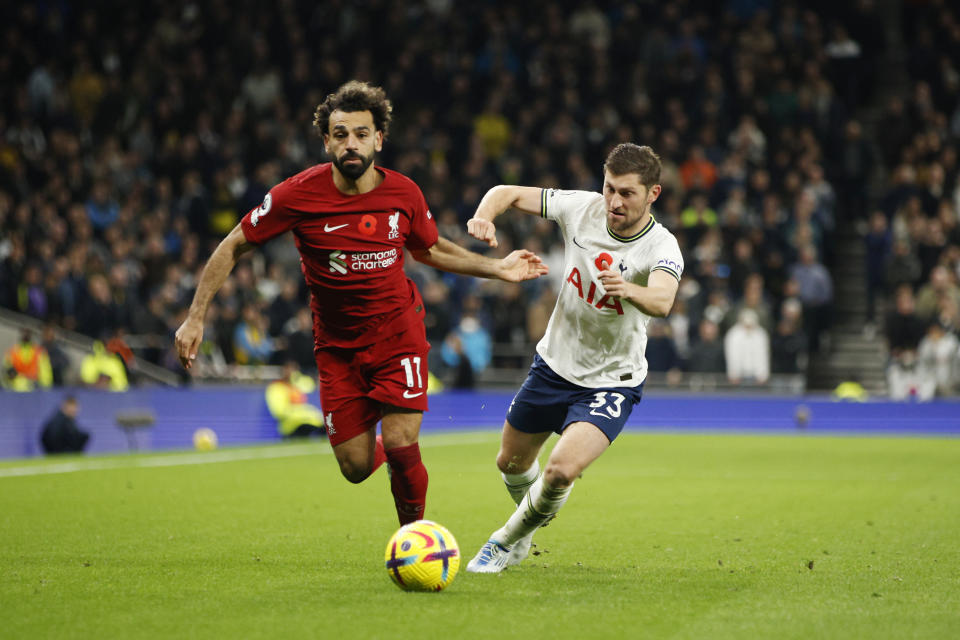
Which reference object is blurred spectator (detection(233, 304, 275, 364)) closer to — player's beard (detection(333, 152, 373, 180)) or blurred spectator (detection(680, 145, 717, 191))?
blurred spectator (detection(680, 145, 717, 191))

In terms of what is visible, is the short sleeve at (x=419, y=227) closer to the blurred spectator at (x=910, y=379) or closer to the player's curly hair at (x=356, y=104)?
the player's curly hair at (x=356, y=104)

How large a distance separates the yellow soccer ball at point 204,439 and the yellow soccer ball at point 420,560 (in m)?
12.6

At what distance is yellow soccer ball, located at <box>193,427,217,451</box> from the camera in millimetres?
19188

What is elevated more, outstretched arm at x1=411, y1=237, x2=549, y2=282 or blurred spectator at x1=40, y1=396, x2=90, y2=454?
outstretched arm at x1=411, y1=237, x2=549, y2=282

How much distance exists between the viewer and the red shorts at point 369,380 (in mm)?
7629

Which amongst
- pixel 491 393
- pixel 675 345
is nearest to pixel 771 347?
pixel 675 345

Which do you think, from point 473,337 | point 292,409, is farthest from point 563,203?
point 473,337

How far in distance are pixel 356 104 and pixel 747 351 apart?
14096mm

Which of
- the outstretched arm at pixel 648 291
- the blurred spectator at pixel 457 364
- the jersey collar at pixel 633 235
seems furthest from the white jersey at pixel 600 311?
the blurred spectator at pixel 457 364

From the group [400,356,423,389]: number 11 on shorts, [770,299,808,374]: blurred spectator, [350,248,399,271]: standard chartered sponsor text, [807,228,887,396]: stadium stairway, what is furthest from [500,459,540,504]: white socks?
[807,228,887,396]: stadium stairway

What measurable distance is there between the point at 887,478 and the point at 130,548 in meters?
8.66

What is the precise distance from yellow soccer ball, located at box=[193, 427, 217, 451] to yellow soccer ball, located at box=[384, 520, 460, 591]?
1258 cm

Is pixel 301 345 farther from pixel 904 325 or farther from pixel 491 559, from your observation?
pixel 491 559

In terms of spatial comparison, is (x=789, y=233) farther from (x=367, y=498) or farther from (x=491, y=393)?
(x=367, y=498)
